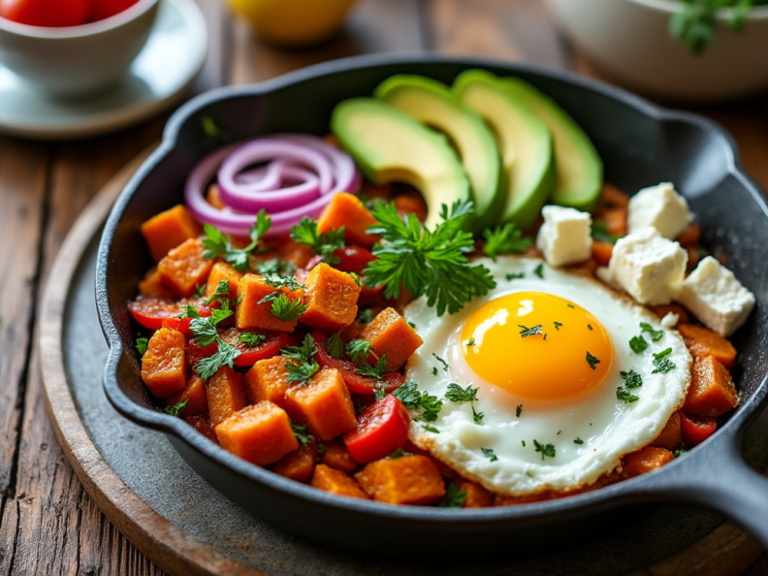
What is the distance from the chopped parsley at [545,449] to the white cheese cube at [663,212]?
135 centimetres

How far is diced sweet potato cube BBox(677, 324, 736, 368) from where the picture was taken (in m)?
3.31

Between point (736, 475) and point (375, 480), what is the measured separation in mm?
1200

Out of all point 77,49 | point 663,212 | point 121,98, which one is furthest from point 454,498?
point 121,98

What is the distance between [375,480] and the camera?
9.04 ft

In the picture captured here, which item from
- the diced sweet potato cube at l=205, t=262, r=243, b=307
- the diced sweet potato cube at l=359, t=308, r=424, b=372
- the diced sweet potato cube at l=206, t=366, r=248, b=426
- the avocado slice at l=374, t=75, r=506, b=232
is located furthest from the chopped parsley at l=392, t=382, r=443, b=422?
the avocado slice at l=374, t=75, r=506, b=232

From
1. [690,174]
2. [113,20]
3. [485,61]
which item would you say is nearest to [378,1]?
[485,61]

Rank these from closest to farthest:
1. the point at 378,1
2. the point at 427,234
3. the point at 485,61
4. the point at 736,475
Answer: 1. the point at 736,475
2. the point at 427,234
3. the point at 485,61
4. the point at 378,1

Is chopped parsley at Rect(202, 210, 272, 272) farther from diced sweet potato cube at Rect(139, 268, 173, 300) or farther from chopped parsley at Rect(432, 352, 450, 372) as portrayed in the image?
chopped parsley at Rect(432, 352, 450, 372)

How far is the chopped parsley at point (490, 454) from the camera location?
9.41ft

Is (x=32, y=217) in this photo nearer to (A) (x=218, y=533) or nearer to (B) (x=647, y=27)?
(A) (x=218, y=533)

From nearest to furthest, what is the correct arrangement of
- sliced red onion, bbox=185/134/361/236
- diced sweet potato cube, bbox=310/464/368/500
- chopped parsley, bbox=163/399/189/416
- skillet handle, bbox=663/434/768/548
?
skillet handle, bbox=663/434/768/548 → diced sweet potato cube, bbox=310/464/368/500 → chopped parsley, bbox=163/399/189/416 → sliced red onion, bbox=185/134/361/236

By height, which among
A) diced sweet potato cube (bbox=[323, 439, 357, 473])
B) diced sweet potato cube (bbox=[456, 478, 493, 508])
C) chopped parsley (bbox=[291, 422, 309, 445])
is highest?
chopped parsley (bbox=[291, 422, 309, 445])

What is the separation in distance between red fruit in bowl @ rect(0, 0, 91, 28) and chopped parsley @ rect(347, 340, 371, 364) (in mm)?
2715

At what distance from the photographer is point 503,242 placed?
3623mm
